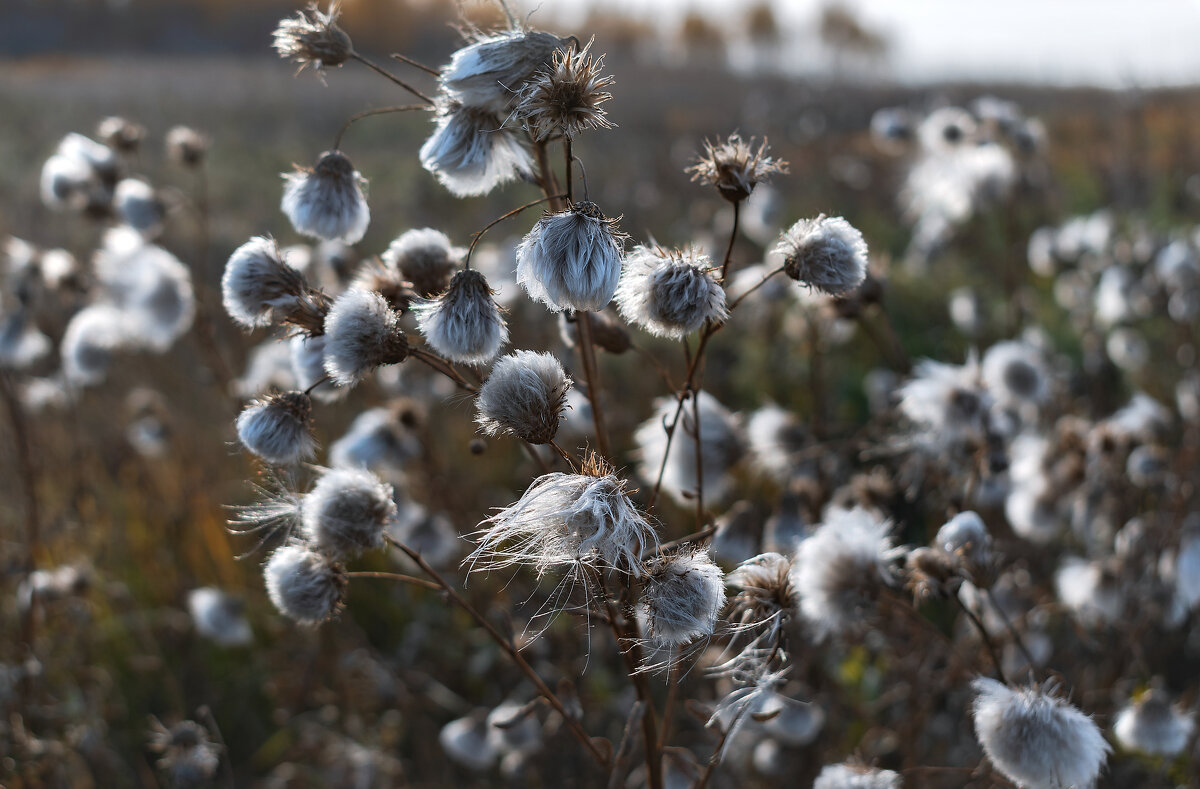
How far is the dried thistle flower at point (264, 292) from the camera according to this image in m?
1.48

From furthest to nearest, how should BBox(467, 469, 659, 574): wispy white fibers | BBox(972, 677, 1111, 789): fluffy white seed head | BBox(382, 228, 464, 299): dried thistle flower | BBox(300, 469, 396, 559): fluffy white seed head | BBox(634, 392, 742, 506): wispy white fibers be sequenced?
BBox(634, 392, 742, 506): wispy white fibers < BBox(382, 228, 464, 299): dried thistle flower < BBox(972, 677, 1111, 789): fluffy white seed head < BBox(300, 469, 396, 559): fluffy white seed head < BBox(467, 469, 659, 574): wispy white fibers

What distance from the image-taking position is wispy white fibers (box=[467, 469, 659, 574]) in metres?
1.20

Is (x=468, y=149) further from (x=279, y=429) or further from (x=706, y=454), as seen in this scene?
(x=706, y=454)

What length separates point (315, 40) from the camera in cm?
151

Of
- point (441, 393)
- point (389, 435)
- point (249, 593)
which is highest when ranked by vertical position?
point (389, 435)

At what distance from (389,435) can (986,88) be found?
3134 centimetres

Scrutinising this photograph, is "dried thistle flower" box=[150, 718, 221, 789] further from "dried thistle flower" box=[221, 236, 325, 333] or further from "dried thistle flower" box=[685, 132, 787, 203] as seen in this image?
"dried thistle flower" box=[685, 132, 787, 203]

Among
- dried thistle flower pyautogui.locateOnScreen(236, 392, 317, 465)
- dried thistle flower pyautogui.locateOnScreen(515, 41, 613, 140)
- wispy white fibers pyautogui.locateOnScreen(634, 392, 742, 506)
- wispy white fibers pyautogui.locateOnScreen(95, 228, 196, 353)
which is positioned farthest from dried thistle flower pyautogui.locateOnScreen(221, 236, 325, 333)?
wispy white fibers pyautogui.locateOnScreen(95, 228, 196, 353)

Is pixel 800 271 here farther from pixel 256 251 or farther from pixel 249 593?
pixel 249 593

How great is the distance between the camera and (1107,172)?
32.8ft

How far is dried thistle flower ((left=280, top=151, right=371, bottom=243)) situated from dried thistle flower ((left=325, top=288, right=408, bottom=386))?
0.71ft

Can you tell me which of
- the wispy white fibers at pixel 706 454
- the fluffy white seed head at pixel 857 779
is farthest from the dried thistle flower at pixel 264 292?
the fluffy white seed head at pixel 857 779

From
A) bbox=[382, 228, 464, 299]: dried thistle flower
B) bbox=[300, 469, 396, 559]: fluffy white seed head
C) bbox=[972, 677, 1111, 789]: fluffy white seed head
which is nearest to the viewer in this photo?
bbox=[300, 469, 396, 559]: fluffy white seed head

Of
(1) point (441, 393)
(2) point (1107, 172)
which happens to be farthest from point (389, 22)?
(1) point (441, 393)
